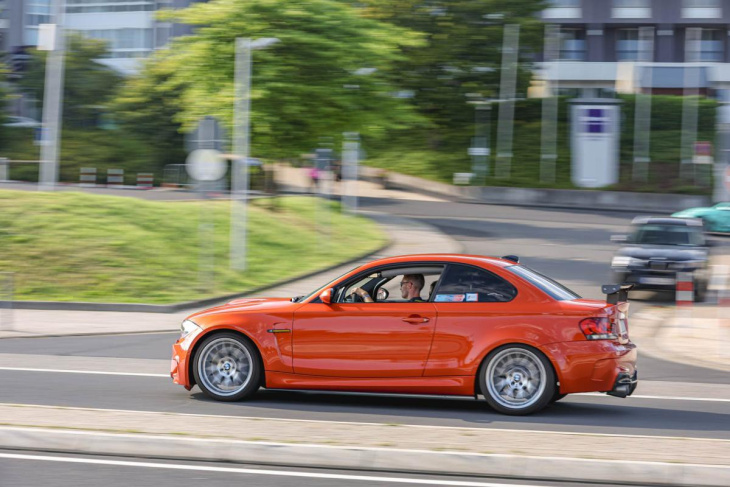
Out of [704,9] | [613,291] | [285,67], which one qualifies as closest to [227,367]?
[613,291]

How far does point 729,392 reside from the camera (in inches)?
431

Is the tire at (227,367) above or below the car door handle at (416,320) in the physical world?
below

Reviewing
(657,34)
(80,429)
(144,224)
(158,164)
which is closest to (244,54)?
(144,224)

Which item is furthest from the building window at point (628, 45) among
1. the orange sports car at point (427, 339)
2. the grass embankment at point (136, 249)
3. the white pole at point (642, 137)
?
the orange sports car at point (427, 339)

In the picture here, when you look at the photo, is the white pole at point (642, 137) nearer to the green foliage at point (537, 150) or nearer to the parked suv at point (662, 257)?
the green foliage at point (537, 150)

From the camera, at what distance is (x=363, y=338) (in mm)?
9258

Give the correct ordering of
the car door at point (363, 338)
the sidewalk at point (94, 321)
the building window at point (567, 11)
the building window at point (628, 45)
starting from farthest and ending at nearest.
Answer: the building window at point (628, 45)
the building window at point (567, 11)
the sidewalk at point (94, 321)
the car door at point (363, 338)

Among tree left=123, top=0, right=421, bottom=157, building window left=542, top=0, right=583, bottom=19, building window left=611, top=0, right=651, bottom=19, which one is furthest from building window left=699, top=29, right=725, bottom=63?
tree left=123, top=0, right=421, bottom=157

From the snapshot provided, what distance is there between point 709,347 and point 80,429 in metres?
10.1

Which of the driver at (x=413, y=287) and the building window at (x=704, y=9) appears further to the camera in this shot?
the building window at (x=704, y=9)

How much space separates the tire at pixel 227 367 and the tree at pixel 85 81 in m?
46.9

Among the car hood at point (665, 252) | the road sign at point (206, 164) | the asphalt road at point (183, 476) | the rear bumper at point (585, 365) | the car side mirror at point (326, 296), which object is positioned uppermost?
the road sign at point (206, 164)

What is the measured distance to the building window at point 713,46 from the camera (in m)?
64.9

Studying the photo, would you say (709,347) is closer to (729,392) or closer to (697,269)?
(729,392)
